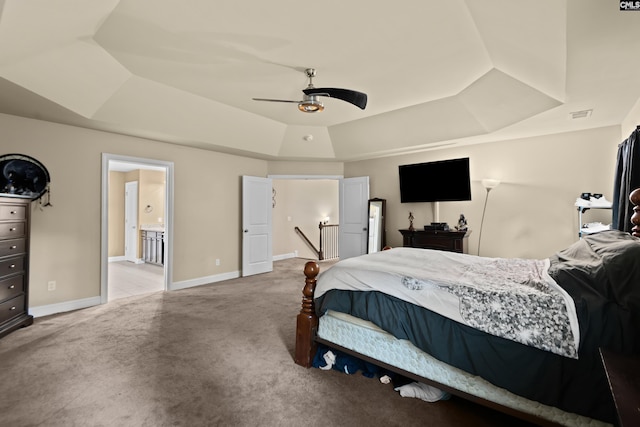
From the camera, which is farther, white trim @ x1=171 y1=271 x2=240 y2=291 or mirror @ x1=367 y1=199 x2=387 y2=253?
mirror @ x1=367 y1=199 x2=387 y2=253

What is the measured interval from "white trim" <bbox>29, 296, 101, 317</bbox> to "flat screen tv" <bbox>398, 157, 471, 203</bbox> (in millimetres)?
5050

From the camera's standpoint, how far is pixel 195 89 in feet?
12.6

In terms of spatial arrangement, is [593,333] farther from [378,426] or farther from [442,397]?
[378,426]

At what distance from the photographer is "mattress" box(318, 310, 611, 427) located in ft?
5.42

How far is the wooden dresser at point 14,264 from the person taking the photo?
3.11m

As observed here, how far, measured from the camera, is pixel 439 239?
5082 millimetres

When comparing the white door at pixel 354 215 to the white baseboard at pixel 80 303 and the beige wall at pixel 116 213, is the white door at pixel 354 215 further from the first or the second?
the beige wall at pixel 116 213

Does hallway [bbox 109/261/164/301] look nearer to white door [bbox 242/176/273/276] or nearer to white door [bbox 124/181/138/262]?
white door [bbox 124/181/138/262]

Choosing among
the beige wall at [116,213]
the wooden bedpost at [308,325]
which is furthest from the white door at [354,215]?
the beige wall at [116,213]

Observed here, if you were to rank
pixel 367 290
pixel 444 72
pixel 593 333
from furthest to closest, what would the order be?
pixel 444 72 < pixel 367 290 < pixel 593 333

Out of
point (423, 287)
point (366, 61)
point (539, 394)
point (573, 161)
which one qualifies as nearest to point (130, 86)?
point (366, 61)

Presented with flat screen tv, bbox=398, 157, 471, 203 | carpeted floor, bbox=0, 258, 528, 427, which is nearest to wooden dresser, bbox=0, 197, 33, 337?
carpeted floor, bbox=0, 258, 528, 427

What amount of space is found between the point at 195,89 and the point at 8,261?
2655mm

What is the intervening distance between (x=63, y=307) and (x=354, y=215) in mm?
4845
